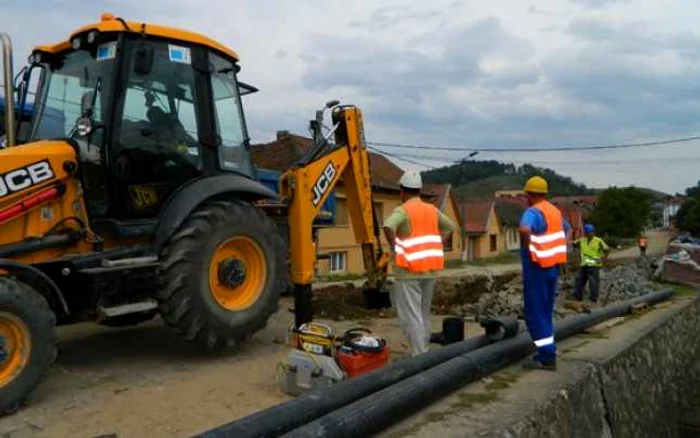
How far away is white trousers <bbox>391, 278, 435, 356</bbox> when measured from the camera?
19.4ft

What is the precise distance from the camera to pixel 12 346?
184 inches

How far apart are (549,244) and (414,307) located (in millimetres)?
1315

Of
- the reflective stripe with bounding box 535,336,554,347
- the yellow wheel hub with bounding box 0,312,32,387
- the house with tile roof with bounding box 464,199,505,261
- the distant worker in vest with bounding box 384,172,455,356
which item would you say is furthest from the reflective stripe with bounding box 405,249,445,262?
the house with tile roof with bounding box 464,199,505,261

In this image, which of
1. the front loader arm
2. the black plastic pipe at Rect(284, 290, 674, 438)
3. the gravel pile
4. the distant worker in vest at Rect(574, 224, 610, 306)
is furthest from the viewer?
the distant worker in vest at Rect(574, 224, 610, 306)

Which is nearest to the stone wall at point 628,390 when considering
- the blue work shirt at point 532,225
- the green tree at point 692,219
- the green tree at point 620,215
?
the blue work shirt at point 532,225

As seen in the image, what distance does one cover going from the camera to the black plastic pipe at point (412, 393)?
3.59 metres

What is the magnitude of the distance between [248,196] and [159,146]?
40.7 inches

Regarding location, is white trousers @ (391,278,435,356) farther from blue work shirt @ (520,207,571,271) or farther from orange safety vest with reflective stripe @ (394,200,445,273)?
blue work shirt @ (520,207,571,271)

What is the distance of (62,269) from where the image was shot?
17.4 ft

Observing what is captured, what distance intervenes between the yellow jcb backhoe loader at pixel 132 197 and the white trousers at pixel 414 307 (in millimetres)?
1336

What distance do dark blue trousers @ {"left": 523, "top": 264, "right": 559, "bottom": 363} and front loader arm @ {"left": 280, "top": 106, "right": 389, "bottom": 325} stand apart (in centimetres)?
252

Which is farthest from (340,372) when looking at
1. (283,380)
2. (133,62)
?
(133,62)

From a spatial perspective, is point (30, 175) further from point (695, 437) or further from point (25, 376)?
point (695, 437)

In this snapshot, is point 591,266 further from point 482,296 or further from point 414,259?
point 414,259
